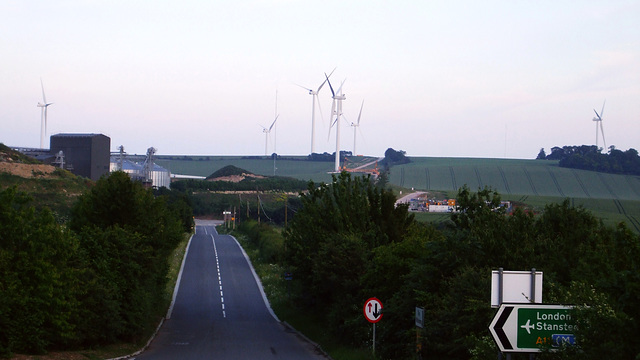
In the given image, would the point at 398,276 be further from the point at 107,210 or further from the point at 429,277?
the point at 107,210

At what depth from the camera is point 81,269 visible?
24641mm

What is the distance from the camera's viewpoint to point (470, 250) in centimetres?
1888

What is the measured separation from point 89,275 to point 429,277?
523 inches

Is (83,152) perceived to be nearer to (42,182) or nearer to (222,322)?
(42,182)

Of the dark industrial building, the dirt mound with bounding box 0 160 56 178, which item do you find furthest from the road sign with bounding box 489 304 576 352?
the dark industrial building

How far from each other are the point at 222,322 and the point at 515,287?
3178cm

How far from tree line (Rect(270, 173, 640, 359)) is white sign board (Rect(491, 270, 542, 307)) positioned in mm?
635

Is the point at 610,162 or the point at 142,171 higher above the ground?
the point at 610,162

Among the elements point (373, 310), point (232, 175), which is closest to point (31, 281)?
point (373, 310)

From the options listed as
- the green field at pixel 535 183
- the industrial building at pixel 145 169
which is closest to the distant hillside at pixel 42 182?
the industrial building at pixel 145 169

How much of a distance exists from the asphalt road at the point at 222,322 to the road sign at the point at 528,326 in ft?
60.4

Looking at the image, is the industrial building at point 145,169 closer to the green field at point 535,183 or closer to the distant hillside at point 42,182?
the distant hillside at point 42,182

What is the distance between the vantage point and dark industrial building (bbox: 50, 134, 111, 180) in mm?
104500

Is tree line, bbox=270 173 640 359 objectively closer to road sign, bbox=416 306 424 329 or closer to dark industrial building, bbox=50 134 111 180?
road sign, bbox=416 306 424 329
